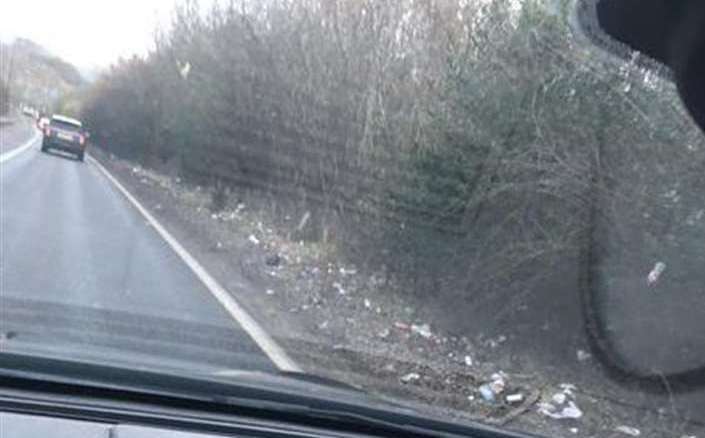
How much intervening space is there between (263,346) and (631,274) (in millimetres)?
3315

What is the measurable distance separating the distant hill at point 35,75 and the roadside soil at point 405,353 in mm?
104334

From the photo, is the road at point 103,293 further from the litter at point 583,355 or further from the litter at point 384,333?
the litter at point 583,355

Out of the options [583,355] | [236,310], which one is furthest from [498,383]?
[236,310]

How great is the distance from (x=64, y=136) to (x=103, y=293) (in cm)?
4364

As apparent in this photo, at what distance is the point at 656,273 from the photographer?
38.2ft

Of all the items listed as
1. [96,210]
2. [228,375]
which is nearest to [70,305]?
[228,375]

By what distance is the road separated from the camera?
6780mm

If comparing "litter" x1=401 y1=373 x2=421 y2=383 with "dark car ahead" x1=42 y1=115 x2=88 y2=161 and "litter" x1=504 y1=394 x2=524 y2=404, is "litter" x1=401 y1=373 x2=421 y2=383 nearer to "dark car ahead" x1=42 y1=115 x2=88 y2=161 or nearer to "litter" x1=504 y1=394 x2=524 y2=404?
"litter" x1=504 y1=394 x2=524 y2=404

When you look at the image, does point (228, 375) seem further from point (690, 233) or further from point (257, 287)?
point (257, 287)

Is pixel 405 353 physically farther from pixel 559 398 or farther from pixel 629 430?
pixel 629 430

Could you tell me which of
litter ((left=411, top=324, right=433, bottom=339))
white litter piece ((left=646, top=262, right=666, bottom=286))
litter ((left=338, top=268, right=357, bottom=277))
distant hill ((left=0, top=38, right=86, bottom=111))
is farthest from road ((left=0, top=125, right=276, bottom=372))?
distant hill ((left=0, top=38, right=86, bottom=111))

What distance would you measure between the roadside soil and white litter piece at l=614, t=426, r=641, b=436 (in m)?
0.02

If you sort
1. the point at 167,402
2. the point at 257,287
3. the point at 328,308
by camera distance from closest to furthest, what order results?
the point at 167,402 < the point at 328,308 < the point at 257,287

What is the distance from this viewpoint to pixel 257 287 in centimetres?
1627
